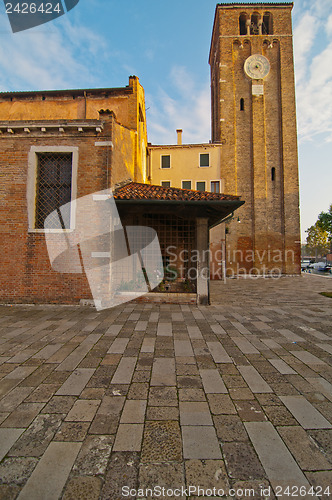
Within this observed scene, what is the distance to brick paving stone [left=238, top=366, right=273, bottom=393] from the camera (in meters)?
2.76

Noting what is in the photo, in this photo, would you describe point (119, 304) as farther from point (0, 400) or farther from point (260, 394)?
point (260, 394)

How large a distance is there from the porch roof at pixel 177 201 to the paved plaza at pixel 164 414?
3.58 m

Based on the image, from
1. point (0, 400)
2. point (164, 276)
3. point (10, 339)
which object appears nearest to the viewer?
point (0, 400)

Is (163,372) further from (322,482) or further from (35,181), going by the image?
(35,181)

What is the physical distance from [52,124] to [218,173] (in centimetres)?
1423

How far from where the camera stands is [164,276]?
8586 mm

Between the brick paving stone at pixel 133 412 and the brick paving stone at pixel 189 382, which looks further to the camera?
the brick paving stone at pixel 189 382

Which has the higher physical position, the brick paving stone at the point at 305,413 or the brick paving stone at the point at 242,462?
the brick paving stone at the point at 242,462

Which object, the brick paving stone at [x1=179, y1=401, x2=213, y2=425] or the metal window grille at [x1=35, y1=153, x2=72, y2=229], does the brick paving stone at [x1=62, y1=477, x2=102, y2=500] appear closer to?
the brick paving stone at [x1=179, y1=401, x2=213, y2=425]

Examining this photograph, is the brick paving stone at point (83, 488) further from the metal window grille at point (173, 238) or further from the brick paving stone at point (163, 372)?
the metal window grille at point (173, 238)

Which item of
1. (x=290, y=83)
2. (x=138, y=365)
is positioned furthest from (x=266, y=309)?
(x=290, y=83)

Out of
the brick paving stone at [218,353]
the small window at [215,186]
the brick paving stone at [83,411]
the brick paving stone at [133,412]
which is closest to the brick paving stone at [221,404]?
the brick paving stone at [133,412]

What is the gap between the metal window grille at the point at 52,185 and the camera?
7.00 metres

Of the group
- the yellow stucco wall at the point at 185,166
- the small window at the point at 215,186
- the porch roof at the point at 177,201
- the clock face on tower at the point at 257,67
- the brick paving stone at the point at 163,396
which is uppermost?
the clock face on tower at the point at 257,67
